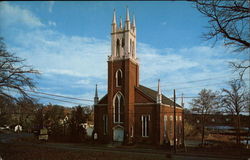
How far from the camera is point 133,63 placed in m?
38.3

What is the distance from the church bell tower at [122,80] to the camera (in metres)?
35.3

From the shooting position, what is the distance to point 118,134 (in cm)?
3588

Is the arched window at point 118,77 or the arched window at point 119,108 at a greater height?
the arched window at point 118,77

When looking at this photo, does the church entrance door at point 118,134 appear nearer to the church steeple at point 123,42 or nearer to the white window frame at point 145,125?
the white window frame at point 145,125

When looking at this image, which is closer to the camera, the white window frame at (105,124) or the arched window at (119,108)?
the arched window at (119,108)

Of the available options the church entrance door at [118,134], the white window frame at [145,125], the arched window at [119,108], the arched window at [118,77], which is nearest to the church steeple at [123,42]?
the arched window at [118,77]

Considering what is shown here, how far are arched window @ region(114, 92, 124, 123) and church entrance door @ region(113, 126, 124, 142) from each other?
1320 millimetres

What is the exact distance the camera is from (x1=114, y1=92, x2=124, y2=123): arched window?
119 ft

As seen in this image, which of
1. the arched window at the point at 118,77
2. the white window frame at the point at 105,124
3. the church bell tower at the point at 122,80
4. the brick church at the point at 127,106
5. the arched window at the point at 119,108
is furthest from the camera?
the white window frame at the point at 105,124

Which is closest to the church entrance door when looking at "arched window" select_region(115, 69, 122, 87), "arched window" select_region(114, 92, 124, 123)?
"arched window" select_region(114, 92, 124, 123)

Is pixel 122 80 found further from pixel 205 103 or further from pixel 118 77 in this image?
pixel 205 103

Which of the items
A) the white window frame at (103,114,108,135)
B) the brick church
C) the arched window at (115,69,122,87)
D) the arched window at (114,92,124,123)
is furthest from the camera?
the white window frame at (103,114,108,135)

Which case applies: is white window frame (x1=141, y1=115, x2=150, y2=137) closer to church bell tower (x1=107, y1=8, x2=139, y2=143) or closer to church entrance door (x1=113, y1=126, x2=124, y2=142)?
church bell tower (x1=107, y1=8, x2=139, y2=143)

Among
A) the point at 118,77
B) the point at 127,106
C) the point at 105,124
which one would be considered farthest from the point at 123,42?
the point at 105,124
